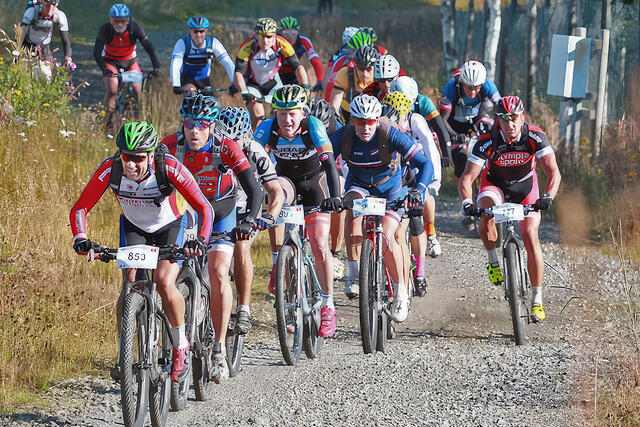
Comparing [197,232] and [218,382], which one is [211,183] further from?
[218,382]

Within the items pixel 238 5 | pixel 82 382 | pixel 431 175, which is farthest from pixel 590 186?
pixel 238 5

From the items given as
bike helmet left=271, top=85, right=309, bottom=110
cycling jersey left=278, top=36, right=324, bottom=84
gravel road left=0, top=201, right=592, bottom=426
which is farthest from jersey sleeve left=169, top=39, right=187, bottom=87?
bike helmet left=271, top=85, right=309, bottom=110

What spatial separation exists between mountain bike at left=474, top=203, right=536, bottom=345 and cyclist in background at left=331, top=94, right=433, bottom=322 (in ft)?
2.14

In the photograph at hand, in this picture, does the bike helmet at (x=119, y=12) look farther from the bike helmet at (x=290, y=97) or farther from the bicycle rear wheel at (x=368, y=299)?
the bicycle rear wheel at (x=368, y=299)

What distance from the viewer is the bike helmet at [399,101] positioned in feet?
30.5

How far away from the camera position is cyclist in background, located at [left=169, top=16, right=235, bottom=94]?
45.2 ft

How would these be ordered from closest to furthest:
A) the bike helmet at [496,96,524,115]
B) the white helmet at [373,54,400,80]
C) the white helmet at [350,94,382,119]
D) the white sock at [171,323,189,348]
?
1. the white sock at [171,323,189,348]
2. the white helmet at [350,94,382,119]
3. the bike helmet at [496,96,524,115]
4. the white helmet at [373,54,400,80]

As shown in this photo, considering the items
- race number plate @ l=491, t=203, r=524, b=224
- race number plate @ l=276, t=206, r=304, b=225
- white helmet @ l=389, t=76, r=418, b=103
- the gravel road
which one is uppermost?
white helmet @ l=389, t=76, r=418, b=103

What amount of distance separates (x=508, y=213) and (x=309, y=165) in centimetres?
168

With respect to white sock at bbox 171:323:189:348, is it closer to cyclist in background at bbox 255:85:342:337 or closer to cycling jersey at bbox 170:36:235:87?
cyclist in background at bbox 255:85:342:337

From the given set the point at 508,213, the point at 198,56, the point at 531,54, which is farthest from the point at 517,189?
the point at 531,54

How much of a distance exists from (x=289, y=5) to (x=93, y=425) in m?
40.5

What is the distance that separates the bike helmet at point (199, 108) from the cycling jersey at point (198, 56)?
6.63m

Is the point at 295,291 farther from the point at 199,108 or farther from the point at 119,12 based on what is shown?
the point at 119,12
